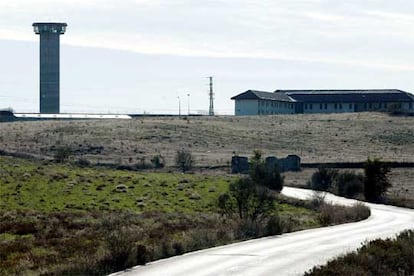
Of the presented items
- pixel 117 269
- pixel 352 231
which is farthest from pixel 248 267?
pixel 352 231

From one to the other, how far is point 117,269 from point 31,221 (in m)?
18.6

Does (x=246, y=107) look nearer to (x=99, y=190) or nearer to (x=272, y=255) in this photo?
(x=99, y=190)

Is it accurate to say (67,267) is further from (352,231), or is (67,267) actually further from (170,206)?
(170,206)

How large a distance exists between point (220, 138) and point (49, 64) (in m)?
55.9

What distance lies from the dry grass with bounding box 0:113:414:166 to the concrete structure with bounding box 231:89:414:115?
74.2ft

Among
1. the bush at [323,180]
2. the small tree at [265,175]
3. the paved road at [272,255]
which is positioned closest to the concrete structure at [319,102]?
the bush at [323,180]

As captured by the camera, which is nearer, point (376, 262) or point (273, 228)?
point (376, 262)

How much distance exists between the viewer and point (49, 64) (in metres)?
159

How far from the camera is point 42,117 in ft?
476

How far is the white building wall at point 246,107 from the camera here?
155 metres

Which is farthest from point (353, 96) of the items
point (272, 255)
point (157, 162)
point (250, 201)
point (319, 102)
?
point (272, 255)

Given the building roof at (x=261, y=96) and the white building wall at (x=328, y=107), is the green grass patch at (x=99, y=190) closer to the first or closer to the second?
the building roof at (x=261, y=96)

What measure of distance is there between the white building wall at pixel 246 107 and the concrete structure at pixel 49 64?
1132 inches

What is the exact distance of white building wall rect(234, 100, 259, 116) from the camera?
155000 mm
